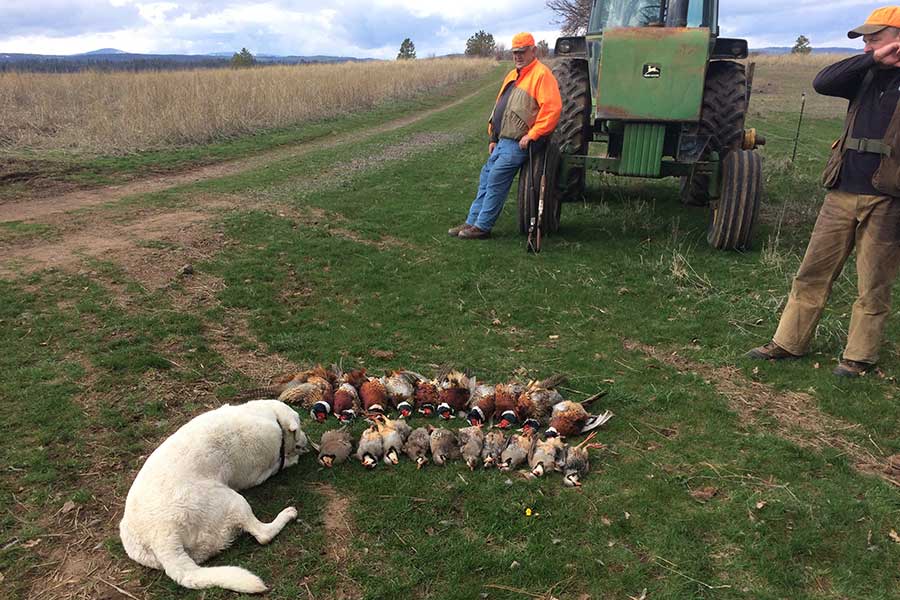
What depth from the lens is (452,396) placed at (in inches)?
173

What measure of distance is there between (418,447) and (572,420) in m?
1.09

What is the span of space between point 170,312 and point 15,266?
2.28 meters

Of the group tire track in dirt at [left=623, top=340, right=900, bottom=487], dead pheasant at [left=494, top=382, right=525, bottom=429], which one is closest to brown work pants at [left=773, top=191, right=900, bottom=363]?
tire track in dirt at [left=623, top=340, right=900, bottom=487]

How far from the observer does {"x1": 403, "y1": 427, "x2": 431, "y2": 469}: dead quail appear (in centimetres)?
388

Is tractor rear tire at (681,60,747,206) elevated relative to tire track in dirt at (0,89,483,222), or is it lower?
elevated

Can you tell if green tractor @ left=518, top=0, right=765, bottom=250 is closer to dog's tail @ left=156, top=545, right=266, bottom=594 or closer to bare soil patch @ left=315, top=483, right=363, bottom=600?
bare soil patch @ left=315, top=483, right=363, bottom=600

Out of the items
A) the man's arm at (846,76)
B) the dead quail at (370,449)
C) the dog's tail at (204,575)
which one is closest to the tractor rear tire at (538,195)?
the man's arm at (846,76)

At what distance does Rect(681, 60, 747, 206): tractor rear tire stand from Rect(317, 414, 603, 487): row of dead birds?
5070mm

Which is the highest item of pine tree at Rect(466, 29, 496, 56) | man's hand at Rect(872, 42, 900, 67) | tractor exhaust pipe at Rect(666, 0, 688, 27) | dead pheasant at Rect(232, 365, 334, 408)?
pine tree at Rect(466, 29, 496, 56)

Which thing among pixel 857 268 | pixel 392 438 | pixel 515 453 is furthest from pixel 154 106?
pixel 857 268

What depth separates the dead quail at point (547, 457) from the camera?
3.74 metres

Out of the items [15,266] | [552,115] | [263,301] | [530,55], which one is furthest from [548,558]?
[15,266]

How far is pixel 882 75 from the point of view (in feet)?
14.6

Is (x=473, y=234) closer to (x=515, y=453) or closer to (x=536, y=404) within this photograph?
(x=536, y=404)
